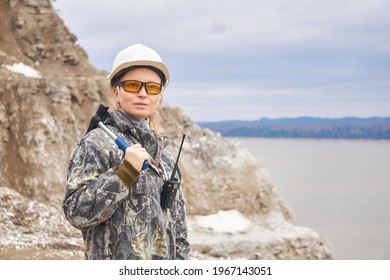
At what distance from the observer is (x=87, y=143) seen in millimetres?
3846

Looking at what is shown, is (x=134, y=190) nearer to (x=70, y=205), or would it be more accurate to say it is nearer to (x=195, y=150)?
(x=70, y=205)

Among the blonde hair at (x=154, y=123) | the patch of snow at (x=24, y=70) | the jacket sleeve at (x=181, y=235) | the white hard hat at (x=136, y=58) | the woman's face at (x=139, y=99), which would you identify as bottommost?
the jacket sleeve at (x=181, y=235)

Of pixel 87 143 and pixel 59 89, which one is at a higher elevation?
pixel 59 89

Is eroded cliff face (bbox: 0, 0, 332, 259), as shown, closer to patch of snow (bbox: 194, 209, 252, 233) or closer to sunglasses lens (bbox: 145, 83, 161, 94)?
patch of snow (bbox: 194, 209, 252, 233)

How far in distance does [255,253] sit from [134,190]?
68.3 ft

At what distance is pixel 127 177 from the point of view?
12.0 ft

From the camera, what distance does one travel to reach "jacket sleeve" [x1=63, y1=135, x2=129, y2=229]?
12.0ft

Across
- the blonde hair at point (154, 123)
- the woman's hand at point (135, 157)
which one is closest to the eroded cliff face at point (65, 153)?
the blonde hair at point (154, 123)

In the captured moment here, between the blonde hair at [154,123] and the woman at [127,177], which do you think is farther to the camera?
the blonde hair at [154,123]

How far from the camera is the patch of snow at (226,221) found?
82.1ft

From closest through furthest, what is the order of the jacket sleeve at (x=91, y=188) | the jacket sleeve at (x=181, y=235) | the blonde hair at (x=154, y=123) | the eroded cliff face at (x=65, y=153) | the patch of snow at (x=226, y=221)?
the jacket sleeve at (x=91, y=188), the blonde hair at (x=154, y=123), the jacket sleeve at (x=181, y=235), the eroded cliff face at (x=65, y=153), the patch of snow at (x=226, y=221)

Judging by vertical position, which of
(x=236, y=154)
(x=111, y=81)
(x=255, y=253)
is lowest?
(x=255, y=253)

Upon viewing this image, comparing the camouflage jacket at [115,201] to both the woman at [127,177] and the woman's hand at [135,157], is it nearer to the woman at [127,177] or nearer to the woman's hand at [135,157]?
the woman at [127,177]
